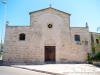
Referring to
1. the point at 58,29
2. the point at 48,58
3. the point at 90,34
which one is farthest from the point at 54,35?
the point at 90,34

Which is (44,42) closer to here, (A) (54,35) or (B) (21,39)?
(A) (54,35)

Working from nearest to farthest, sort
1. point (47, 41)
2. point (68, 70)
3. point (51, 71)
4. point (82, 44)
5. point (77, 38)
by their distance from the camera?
point (51, 71), point (68, 70), point (47, 41), point (82, 44), point (77, 38)

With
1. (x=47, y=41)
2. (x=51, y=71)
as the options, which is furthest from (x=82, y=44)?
(x=51, y=71)

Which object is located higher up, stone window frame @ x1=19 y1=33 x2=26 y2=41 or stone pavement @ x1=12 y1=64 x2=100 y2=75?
stone window frame @ x1=19 y1=33 x2=26 y2=41

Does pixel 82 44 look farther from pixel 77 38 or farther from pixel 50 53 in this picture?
pixel 50 53

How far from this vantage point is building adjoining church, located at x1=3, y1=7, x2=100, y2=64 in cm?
2578

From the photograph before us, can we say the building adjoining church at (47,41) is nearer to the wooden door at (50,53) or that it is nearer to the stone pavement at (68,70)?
the wooden door at (50,53)

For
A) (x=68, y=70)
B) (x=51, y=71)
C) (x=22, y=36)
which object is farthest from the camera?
(x=22, y=36)

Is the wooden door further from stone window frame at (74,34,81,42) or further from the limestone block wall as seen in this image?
stone window frame at (74,34,81,42)

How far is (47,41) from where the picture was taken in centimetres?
2623

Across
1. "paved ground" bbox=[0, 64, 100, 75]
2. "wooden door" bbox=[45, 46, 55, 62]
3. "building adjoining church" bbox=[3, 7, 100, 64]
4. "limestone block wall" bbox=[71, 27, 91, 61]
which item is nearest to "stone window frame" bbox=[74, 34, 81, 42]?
"building adjoining church" bbox=[3, 7, 100, 64]

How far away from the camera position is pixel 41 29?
87.1 feet

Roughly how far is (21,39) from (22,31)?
1205mm

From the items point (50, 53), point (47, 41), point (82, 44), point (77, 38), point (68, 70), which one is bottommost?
point (68, 70)
